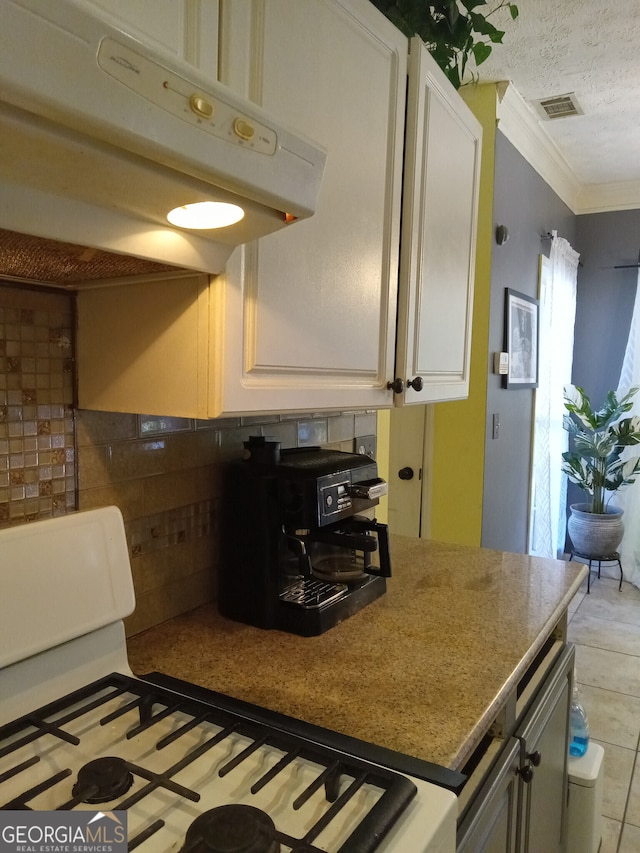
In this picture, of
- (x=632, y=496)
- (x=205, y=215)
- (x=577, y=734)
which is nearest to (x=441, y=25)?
(x=205, y=215)

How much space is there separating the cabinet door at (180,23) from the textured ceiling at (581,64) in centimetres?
171

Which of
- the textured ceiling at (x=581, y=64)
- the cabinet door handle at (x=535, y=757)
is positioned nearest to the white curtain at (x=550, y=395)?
the textured ceiling at (x=581, y=64)

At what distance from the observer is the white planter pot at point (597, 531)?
12.6 ft

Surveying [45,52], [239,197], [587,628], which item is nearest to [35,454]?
[239,197]

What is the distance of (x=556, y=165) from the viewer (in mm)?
3574

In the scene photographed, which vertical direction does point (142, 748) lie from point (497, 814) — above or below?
above

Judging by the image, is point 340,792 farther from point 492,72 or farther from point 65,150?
point 492,72

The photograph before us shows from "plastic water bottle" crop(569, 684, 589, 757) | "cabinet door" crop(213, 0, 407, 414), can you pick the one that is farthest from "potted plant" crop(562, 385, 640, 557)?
"cabinet door" crop(213, 0, 407, 414)

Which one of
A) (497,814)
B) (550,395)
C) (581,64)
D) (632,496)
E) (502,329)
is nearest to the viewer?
(497,814)

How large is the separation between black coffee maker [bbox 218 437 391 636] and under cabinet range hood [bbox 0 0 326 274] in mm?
512

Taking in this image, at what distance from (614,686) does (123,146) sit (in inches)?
118

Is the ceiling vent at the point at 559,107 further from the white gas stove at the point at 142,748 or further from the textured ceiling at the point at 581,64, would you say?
the white gas stove at the point at 142,748

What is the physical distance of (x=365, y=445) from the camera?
6.21 ft

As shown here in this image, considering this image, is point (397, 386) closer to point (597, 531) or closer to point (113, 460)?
point (113, 460)
